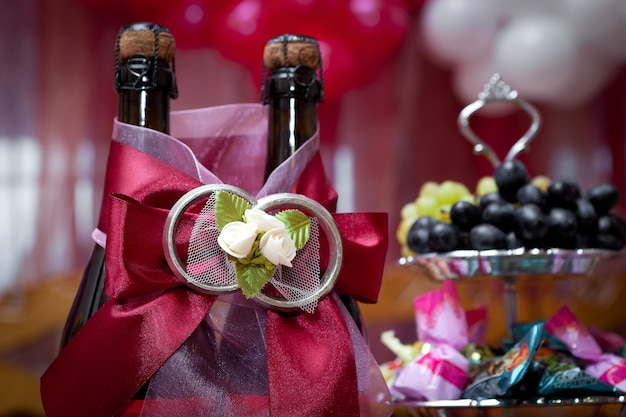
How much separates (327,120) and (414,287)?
55cm

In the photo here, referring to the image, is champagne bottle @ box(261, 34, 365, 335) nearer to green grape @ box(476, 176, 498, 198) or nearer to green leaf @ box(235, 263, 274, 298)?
green leaf @ box(235, 263, 274, 298)

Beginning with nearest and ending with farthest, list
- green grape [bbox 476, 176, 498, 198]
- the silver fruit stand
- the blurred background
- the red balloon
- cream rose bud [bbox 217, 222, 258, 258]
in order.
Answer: cream rose bud [bbox 217, 222, 258, 258] < the silver fruit stand < green grape [bbox 476, 176, 498, 198] < the red balloon < the blurred background

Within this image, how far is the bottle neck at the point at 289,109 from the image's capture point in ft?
1.52

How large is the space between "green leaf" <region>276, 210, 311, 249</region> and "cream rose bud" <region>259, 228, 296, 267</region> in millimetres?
13

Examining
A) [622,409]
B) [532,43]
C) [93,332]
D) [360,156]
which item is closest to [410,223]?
[622,409]

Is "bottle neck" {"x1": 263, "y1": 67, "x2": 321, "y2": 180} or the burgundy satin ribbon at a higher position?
"bottle neck" {"x1": 263, "y1": 67, "x2": 321, "y2": 180}

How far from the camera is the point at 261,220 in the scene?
39cm

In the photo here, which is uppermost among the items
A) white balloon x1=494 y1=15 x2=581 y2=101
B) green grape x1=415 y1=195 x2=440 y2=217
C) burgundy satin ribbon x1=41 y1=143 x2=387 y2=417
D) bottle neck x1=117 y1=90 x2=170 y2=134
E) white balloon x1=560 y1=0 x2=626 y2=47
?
white balloon x1=560 y1=0 x2=626 y2=47

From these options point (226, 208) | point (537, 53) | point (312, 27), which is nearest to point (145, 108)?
point (226, 208)

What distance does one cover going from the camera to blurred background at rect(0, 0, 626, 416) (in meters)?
1.67

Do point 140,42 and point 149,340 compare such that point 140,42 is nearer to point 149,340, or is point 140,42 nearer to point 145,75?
point 145,75

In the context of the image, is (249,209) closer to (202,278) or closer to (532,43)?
(202,278)

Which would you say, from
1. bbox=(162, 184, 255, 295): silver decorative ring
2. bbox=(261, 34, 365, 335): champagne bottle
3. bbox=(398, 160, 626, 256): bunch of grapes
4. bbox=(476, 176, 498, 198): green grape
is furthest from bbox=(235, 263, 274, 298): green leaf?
bbox=(476, 176, 498, 198): green grape

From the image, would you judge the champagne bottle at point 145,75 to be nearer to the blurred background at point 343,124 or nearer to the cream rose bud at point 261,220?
the cream rose bud at point 261,220
